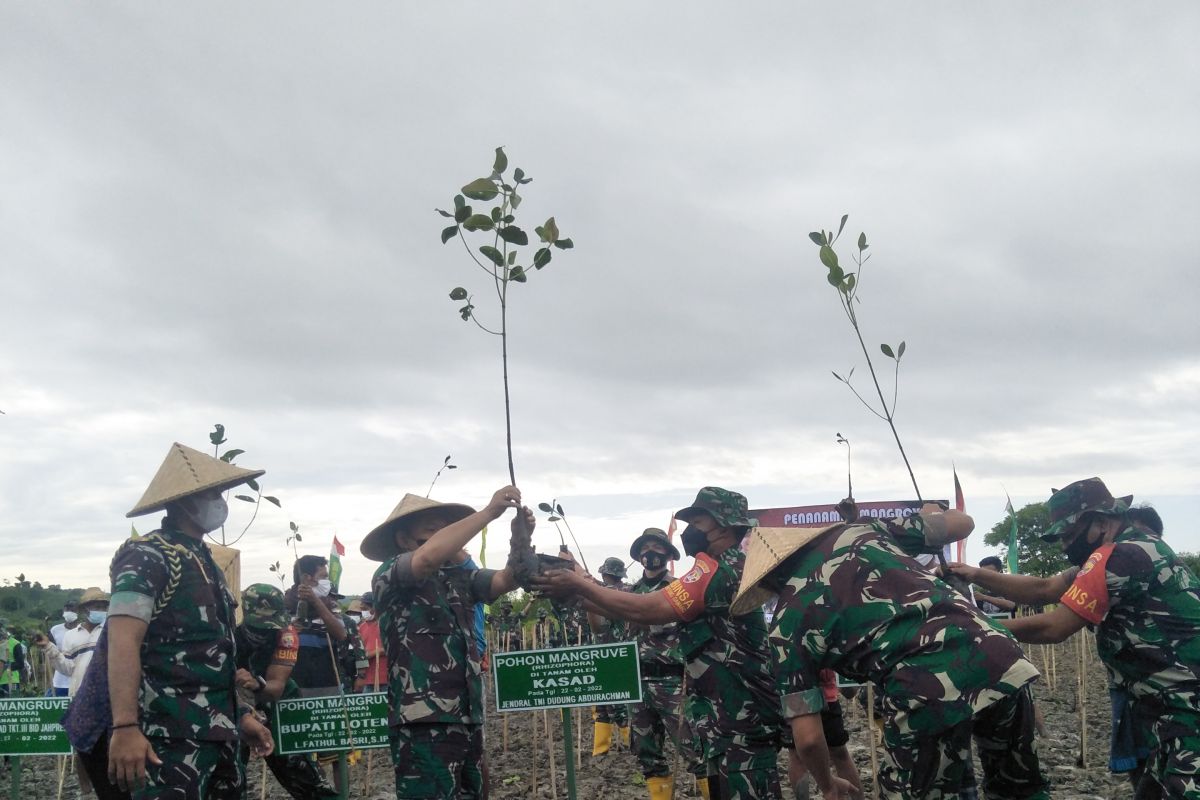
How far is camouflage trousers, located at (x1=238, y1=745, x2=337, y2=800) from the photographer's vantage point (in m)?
6.45

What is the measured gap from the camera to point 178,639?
4395 millimetres

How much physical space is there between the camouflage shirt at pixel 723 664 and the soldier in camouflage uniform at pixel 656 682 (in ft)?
10.5

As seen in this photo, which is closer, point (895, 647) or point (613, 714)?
point (895, 647)

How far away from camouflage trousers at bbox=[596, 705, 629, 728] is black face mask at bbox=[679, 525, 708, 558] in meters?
7.62

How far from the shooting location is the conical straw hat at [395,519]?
5480 mm

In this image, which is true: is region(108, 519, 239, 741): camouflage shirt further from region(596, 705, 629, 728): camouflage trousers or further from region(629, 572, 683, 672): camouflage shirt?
region(596, 705, 629, 728): camouflage trousers

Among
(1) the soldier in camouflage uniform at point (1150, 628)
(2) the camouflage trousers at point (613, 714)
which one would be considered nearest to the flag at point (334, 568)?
(2) the camouflage trousers at point (613, 714)

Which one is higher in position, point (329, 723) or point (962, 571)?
point (962, 571)

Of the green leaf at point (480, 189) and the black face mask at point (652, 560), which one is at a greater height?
the green leaf at point (480, 189)

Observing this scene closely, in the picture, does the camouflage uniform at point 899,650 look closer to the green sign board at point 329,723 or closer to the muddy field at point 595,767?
the green sign board at point 329,723

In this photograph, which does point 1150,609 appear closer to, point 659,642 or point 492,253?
point 492,253

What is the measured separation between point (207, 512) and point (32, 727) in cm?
470

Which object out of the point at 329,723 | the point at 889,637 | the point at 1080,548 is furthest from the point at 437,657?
the point at 1080,548

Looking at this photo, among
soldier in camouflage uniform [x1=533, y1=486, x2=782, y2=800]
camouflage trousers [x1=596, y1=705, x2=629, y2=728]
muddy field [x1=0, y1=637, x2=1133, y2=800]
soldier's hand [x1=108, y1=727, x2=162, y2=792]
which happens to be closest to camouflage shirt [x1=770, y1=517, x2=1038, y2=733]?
soldier in camouflage uniform [x1=533, y1=486, x2=782, y2=800]
